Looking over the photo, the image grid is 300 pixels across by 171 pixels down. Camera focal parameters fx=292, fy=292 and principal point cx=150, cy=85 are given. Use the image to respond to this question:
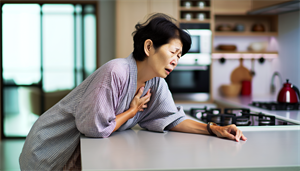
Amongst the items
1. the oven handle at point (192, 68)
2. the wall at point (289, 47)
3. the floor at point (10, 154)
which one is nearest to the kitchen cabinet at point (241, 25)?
the wall at point (289, 47)

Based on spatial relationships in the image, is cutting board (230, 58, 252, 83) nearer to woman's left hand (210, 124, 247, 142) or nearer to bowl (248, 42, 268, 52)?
bowl (248, 42, 268, 52)

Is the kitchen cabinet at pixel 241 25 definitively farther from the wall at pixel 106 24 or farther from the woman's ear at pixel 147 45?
the woman's ear at pixel 147 45

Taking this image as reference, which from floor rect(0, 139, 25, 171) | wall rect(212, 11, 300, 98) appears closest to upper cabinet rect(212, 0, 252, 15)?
wall rect(212, 11, 300, 98)

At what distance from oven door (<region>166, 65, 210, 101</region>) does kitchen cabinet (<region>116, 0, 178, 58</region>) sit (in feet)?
2.08

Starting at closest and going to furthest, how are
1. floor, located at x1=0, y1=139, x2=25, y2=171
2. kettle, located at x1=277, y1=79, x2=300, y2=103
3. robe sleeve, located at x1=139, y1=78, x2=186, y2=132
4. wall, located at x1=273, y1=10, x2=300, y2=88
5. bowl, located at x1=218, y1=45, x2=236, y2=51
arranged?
robe sleeve, located at x1=139, y1=78, x2=186, y2=132 < kettle, located at x1=277, y1=79, x2=300, y2=103 < wall, located at x1=273, y1=10, x2=300, y2=88 < floor, located at x1=0, y1=139, x2=25, y2=171 < bowl, located at x1=218, y1=45, x2=236, y2=51

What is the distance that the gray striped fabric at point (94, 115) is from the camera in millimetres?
1163

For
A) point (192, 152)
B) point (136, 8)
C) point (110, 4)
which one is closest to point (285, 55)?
point (136, 8)

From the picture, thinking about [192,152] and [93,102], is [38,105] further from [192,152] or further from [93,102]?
[192,152]

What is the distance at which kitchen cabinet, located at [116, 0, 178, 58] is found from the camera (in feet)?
11.6

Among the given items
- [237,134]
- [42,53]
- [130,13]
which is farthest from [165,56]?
[42,53]

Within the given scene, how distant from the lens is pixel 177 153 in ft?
3.21

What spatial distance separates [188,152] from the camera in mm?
990

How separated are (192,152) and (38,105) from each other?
397cm

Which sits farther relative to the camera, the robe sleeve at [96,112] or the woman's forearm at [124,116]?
the woman's forearm at [124,116]
